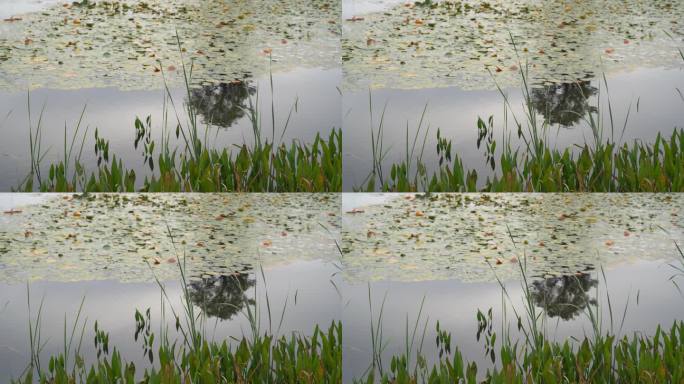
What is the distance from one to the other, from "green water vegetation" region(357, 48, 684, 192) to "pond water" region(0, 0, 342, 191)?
12.6 inches

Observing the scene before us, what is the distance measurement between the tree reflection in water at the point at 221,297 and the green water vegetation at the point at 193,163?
13.4 inches

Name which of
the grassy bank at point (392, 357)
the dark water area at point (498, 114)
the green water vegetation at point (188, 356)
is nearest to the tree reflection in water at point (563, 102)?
the dark water area at point (498, 114)

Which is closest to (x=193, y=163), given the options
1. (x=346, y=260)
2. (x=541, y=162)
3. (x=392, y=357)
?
(x=346, y=260)

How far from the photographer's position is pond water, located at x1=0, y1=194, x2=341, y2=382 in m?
2.50

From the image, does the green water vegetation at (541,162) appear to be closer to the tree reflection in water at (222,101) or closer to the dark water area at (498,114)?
the dark water area at (498,114)

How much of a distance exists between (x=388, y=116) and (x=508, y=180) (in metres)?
0.49

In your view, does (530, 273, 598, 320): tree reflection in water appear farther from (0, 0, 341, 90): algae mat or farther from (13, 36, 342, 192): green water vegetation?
(0, 0, 341, 90): algae mat

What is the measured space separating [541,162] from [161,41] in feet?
4.81

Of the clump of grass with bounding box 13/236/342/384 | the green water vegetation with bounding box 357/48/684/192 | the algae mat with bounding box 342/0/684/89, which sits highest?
the algae mat with bounding box 342/0/684/89

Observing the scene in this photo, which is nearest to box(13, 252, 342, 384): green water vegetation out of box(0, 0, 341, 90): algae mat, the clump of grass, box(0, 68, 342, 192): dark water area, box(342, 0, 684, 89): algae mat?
the clump of grass

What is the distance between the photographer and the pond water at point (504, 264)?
2451 millimetres

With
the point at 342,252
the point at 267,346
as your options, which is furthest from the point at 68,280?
the point at 342,252

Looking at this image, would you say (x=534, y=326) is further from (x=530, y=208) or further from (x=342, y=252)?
(x=342, y=252)

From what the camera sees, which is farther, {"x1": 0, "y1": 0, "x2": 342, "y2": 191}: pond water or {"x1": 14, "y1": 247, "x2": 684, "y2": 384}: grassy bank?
{"x1": 0, "y1": 0, "x2": 342, "y2": 191}: pond water
